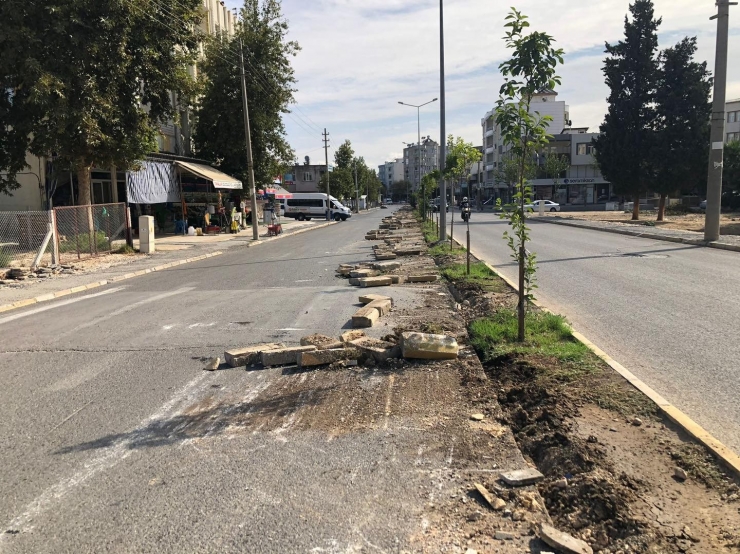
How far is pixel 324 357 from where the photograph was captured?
634 centimetres

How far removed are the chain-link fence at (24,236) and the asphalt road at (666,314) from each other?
43.8 feet

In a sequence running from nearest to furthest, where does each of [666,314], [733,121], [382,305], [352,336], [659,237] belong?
[352,336] → [666,314] → [382,305] → [659,237] → [733,121]

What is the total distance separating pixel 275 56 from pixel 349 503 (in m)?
38.4

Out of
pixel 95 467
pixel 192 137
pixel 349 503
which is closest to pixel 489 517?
pixel 349 503

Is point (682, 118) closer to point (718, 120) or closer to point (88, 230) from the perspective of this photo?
point (718, 120)

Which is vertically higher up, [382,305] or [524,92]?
[524,92]

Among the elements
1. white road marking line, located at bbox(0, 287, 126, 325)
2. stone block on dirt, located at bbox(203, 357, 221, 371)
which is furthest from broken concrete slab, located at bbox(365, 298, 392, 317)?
white road marking line, located at bbox(0, 287, 126, 325)

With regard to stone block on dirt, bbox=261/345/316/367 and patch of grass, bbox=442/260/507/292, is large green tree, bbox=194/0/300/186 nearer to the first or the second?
patch of grass, bbox=442/260/507/292

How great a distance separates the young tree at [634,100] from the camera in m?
38.0

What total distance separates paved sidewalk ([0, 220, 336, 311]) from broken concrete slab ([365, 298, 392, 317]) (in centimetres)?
737

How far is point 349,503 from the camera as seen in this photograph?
3477 mm

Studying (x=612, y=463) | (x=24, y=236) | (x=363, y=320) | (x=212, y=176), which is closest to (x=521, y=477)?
(x=612, y=463)

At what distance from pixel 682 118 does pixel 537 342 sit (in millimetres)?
37232

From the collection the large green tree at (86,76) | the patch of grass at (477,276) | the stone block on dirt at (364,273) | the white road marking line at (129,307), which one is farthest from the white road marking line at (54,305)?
the patch of grass at (477,276)
